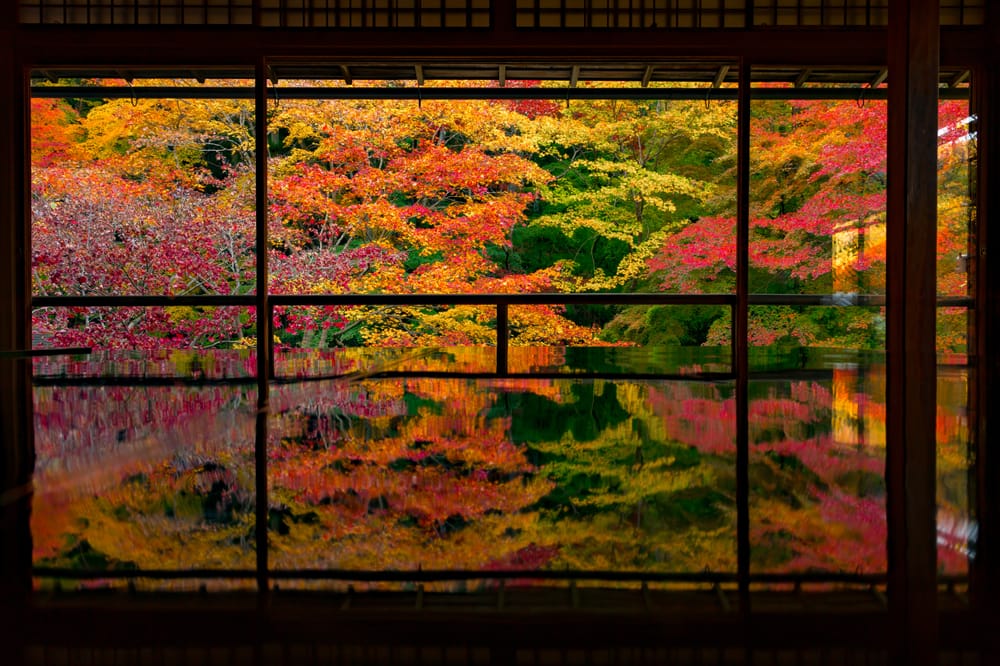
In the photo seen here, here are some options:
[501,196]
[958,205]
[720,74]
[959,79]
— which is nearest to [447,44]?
[720,74]

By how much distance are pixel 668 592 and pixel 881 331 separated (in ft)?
18.4

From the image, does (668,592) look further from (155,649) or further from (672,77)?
(672,77)

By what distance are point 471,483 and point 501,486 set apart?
28 millimetres

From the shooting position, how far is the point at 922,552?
53 centimetres

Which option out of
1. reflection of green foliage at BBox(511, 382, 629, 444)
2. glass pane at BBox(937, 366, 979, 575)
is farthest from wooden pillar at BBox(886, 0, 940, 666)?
reflection of green foliage at BBox(511, 382, 629, 444)

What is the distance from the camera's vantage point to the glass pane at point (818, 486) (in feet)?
1.68

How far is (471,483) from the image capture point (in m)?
0.70

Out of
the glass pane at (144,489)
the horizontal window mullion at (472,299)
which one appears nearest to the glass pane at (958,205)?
the horizontal window mullion at (472,299)

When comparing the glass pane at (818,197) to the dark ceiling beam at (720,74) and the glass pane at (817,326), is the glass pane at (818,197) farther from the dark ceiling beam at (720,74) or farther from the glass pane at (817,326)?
the dark ceiling beam at (720,74)

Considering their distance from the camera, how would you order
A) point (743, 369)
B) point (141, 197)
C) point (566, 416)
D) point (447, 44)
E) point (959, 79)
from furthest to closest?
point (141, 197)
point (959, 79)
point (447, 44)
point (743, 369)
point (566, 416)

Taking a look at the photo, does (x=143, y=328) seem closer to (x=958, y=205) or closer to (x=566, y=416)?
(x=958, y=205)

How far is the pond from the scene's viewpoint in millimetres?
513

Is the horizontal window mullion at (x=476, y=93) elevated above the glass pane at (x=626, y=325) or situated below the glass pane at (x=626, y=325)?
above

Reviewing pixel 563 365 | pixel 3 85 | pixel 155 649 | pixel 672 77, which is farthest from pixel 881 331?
pixel 155 649
